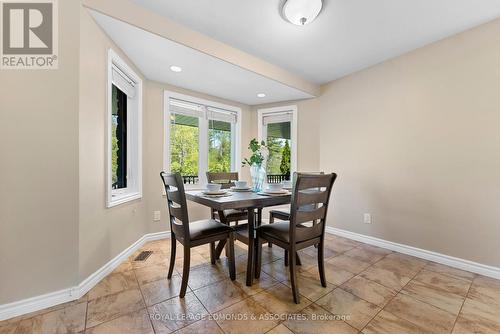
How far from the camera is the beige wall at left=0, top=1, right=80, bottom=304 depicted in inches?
53.7

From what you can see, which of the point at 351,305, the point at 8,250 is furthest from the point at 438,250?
the point at 8,250

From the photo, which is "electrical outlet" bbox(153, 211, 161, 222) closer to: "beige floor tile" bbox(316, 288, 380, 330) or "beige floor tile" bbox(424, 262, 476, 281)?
"beige floor tile" bbox(316, 288, 380, 330)

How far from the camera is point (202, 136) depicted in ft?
11.0

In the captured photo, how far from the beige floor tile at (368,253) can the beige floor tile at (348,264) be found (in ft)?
0.31

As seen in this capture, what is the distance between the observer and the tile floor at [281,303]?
4.30ft

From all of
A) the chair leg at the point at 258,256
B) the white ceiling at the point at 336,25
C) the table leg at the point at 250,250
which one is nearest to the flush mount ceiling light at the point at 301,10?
the white ceiling at the point at 336,25

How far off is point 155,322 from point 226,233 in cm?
75

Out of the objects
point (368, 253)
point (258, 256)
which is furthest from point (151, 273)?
point (368, 253)

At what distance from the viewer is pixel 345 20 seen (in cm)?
196

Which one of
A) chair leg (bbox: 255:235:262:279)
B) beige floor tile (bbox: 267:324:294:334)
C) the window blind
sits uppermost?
the window blind

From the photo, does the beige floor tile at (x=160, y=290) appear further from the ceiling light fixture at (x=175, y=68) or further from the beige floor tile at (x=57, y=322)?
the ceiling light fixture at (x=175, y=68)

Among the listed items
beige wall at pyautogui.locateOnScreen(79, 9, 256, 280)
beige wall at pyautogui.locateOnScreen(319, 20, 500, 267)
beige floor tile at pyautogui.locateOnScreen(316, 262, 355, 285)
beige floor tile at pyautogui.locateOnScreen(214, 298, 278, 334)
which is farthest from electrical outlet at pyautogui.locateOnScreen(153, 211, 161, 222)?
beige wall at pyautogui.locateOnScreen(319, 20, 500, 267)

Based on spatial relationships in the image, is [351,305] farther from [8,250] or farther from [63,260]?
[8,250]

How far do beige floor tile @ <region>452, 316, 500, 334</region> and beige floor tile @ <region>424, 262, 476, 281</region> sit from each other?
2.28ft
